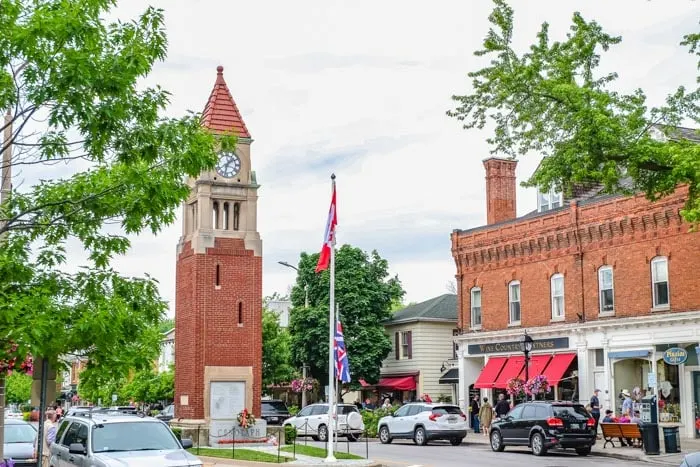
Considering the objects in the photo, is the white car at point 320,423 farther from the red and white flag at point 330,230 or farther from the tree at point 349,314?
the tree at point 349,314

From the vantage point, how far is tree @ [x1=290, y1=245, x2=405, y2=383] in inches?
2319

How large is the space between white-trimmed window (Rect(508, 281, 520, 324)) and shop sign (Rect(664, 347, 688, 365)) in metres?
10.2

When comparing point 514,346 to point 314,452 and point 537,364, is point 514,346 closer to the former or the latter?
point 537,364

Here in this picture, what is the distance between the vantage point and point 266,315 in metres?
65.9

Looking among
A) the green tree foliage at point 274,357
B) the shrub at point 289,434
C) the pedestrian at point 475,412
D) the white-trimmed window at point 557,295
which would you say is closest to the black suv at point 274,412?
the shrub at point 289,434

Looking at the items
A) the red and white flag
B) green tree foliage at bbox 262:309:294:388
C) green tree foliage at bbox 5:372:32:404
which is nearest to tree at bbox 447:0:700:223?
the red and white flag

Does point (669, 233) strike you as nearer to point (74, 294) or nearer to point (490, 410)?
point (490, 410)

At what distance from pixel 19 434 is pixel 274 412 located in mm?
21898

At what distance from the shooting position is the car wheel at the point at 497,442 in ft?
104

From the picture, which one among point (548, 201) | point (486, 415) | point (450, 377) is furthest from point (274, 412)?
point (548, 201)

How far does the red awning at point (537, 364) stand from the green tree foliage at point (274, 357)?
23293 millimetres

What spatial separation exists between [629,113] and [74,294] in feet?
54.4

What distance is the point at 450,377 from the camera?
5512cm

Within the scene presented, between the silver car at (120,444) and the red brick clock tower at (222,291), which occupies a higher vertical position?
the red brick clock tower at (222,291)
